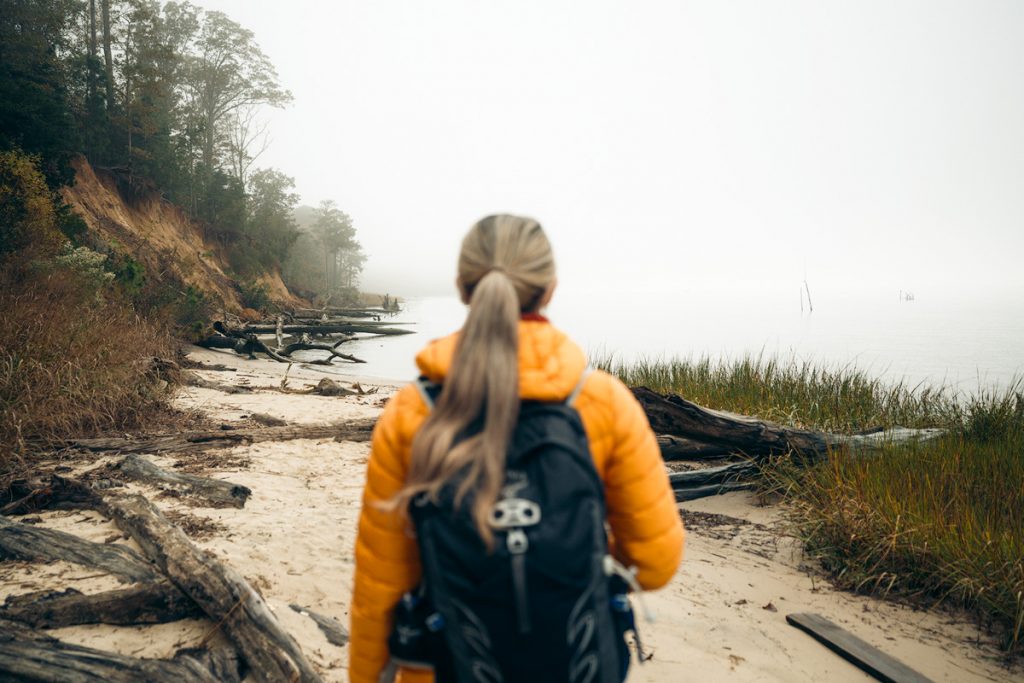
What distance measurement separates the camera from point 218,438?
605 centimetres

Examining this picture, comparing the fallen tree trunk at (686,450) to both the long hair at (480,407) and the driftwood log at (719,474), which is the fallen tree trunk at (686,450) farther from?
the long hair at (480,407)

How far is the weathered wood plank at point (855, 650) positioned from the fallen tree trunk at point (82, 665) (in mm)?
3105

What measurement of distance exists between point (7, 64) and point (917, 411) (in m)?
21.7

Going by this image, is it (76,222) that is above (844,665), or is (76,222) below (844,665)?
above

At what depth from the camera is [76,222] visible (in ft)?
44.7

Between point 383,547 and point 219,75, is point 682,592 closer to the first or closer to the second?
point 383,547

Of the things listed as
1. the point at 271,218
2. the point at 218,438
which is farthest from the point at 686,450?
the point at 271,218

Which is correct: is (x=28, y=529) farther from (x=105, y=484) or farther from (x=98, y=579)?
(x=105, y=484)

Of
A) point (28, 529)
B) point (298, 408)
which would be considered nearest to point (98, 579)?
point (28, 529)

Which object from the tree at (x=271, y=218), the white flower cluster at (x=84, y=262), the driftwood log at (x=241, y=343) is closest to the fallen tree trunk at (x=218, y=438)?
the white flower cluster at (x=84, y=262)

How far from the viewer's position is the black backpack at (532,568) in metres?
1.06

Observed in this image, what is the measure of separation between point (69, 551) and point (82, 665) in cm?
111

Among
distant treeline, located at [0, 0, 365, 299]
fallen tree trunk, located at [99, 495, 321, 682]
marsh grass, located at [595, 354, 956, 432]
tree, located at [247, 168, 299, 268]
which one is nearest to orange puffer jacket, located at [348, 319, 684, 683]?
fallen tree trunk, located at [99, 495, 321, 682]

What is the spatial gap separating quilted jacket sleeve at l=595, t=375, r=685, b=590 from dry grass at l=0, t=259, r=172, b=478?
4865 mm
